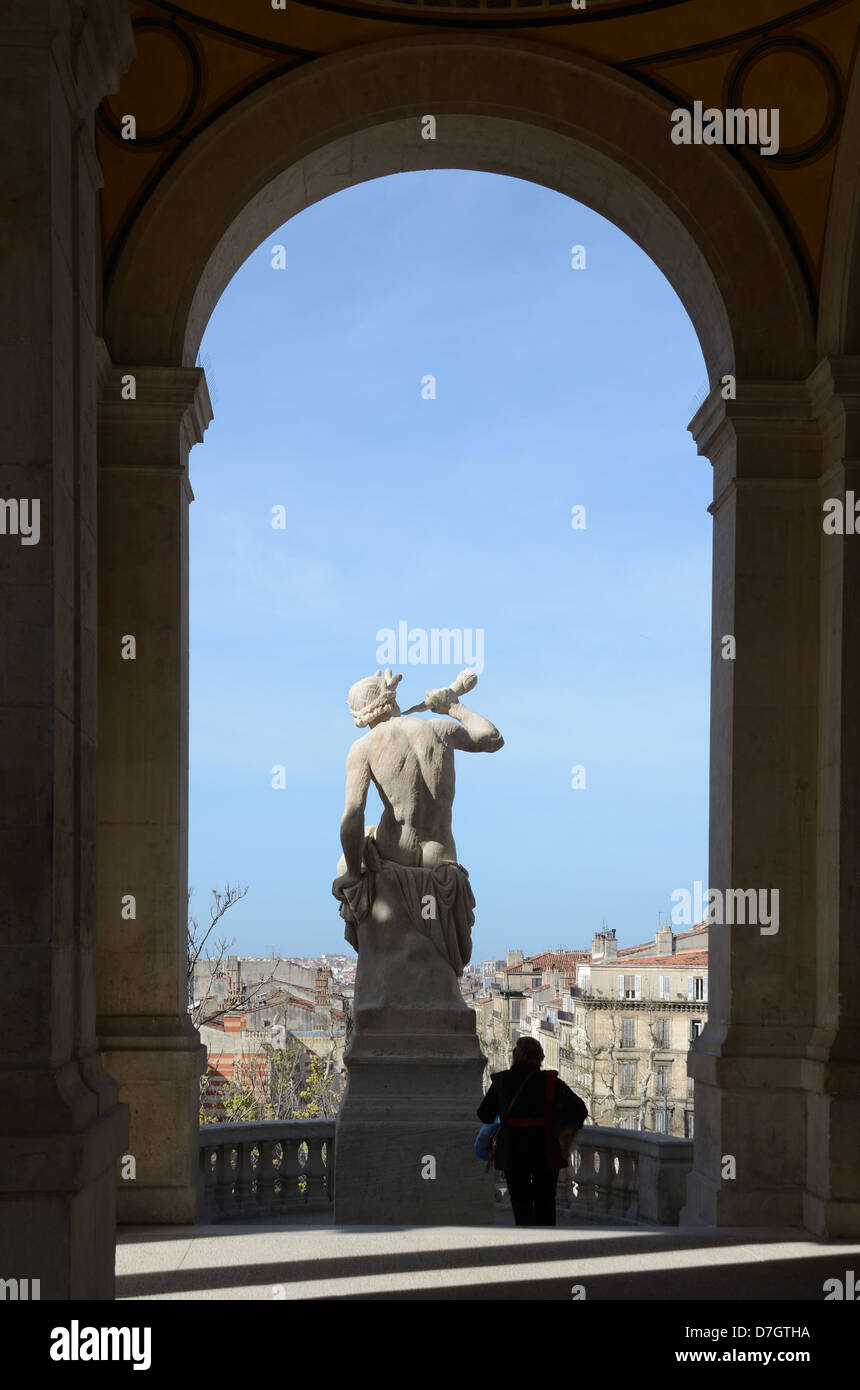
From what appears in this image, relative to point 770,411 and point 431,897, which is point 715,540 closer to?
point 770,411

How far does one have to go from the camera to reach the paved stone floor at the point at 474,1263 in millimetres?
7746

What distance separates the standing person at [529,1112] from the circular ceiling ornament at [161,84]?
7.42 meters

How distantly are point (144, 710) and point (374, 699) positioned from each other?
1.85m

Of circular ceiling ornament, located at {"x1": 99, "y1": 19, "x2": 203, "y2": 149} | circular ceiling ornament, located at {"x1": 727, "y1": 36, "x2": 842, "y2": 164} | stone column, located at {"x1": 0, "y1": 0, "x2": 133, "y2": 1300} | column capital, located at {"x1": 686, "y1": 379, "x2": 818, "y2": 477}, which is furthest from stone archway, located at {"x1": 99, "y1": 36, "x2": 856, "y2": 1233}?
stone column, located at {"x1": 0, "y1": 0, "x2": 133, "y2": 1300}

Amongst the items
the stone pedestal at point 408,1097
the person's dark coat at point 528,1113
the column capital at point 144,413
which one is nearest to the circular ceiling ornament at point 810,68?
the column capital at point 144,413

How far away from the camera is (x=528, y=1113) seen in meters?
9.44

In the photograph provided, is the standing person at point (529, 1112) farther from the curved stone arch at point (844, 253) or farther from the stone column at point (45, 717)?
the curved stone arch at point (844, 253)

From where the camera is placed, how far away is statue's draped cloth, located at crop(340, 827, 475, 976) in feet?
37.1

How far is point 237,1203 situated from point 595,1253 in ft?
14.3

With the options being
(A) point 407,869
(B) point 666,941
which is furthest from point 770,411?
(B) point 666,941

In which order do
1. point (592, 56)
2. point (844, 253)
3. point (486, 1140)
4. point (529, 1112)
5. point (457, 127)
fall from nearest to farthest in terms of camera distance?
1. point (529, 1112)
2. point (486, 1140)
3. point (844, 253)
4. point (592, 56)
5. point (457, 127)

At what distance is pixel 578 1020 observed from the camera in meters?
58.8
